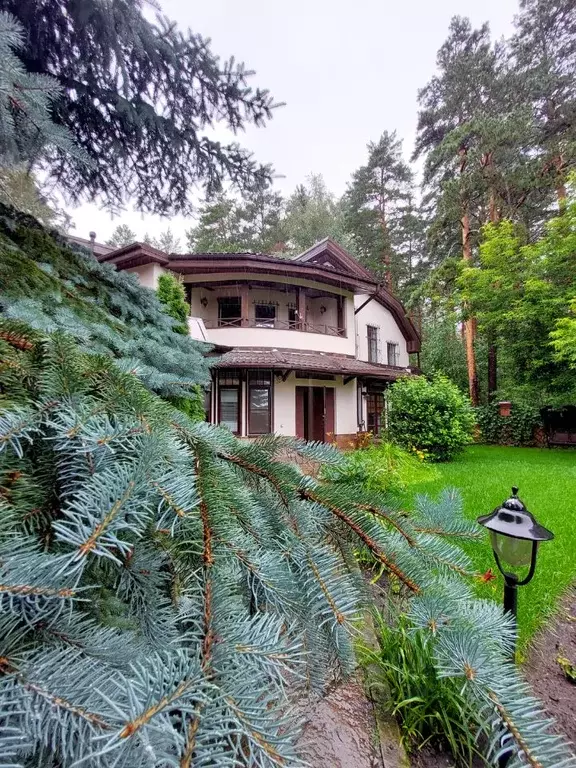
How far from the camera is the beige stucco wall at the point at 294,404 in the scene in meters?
11.8

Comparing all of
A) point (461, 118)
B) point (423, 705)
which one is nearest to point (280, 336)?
point (423, 705)

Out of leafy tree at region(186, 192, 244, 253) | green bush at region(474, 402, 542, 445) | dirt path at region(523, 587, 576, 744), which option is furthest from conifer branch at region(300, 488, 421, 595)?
leafy tree at region(186, 192, 244, 253)

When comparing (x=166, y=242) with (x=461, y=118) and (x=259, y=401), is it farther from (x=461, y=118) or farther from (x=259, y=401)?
(x=259, y=401)

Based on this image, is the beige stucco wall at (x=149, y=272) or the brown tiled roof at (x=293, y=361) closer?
the beige stucco wall at (x=149, y=272)

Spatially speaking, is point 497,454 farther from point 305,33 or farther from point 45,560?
point 45,560

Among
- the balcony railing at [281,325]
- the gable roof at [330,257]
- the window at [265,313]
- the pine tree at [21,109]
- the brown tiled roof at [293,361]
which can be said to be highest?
the gable roof at [330,257]

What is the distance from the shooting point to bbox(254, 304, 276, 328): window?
1232cm

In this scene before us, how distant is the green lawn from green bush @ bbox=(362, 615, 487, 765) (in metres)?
0.96

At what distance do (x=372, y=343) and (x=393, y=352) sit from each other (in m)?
2.22

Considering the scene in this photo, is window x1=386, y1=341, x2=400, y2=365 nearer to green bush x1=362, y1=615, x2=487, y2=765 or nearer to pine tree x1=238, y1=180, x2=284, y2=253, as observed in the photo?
pine tree x1=238, y1=180, x2=284, y2=253

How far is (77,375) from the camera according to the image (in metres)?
0.77

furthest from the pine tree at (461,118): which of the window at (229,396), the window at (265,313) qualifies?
the window at (229,396)

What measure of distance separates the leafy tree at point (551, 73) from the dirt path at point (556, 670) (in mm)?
16402

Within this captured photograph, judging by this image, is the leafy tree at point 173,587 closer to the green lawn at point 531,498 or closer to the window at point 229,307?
the green lawn at point 531,498
